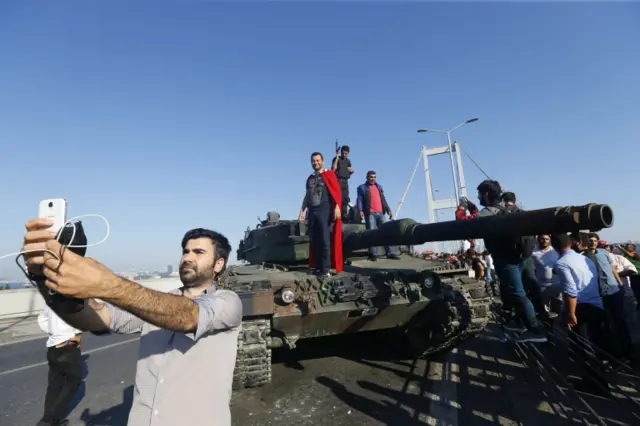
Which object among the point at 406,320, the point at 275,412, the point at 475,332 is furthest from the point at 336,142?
the point at 275,412

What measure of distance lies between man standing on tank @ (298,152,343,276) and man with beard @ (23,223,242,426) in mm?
3485

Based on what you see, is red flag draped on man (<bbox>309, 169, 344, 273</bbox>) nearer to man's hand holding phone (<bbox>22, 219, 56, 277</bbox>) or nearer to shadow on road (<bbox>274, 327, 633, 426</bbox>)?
shadow on road (<bbox>274, 327, 633, 426</bbox>)

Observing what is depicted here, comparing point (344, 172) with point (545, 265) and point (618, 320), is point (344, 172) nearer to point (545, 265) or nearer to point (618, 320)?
point (545, 265)

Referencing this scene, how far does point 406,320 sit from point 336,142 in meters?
3.71

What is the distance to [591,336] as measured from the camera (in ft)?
17.2

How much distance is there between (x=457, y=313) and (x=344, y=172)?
12.2 feet

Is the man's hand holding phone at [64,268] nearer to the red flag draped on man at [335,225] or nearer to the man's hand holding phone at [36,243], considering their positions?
the man's hand holding phone at [36,243]

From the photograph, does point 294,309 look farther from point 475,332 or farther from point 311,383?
point 475,332

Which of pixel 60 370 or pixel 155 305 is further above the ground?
pixel 155 305

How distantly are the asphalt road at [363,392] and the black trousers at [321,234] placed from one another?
1769mm

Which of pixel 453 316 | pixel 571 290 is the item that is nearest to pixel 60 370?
pixel 453 316

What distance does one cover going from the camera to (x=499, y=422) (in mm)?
3988

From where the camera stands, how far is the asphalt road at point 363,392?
168 inches

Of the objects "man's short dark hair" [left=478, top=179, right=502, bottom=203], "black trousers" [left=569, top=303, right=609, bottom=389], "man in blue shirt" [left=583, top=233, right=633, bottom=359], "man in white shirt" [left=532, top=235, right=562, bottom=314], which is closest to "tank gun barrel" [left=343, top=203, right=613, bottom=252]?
"man's short dark hair" [left=478, top=179, right=502, bottom=203]
